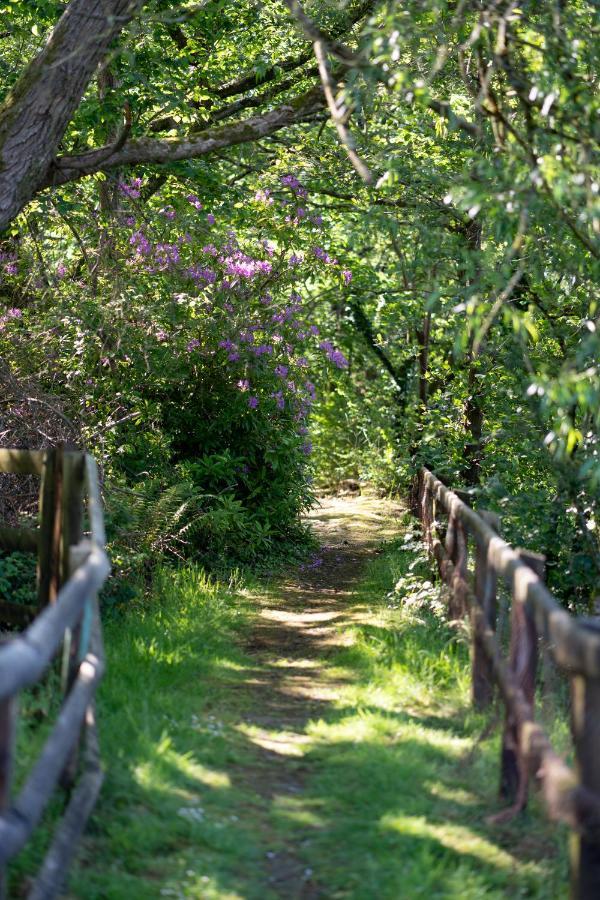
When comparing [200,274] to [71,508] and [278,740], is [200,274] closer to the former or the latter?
[71,508]

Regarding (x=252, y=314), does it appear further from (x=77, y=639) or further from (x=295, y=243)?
(x=77, y=639)

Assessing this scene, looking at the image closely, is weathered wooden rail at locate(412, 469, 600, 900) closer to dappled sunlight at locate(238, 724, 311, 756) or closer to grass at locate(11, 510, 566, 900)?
grass at locate(11, 510, 566, 900)

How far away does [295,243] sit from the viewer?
13.1 metres

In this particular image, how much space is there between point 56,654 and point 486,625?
7.81 feet

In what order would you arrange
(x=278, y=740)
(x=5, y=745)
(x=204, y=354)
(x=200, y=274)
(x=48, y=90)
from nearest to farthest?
(x=5, y=745)
(x=278, y=740)
(x=48, y=90)
(x=200, y=274)
(x=204, y=354)

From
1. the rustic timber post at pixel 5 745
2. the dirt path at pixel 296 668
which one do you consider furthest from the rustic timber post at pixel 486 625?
the rustic timber post at pixel 5 745

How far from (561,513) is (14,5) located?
742 cm

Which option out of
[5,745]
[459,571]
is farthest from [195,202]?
[5,745]

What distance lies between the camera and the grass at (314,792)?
3990mm

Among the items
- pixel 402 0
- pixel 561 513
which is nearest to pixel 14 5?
pixel 402 0

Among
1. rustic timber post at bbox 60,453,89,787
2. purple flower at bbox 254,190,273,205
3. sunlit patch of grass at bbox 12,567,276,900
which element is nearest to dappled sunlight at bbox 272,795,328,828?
sunlit patch of grass at bbox 12,567,276,900

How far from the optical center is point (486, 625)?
5.62 metres

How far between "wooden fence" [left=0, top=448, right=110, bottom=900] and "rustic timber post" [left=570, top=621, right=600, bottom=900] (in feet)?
5.29

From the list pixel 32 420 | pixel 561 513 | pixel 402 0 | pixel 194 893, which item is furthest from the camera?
pixel 32 420
